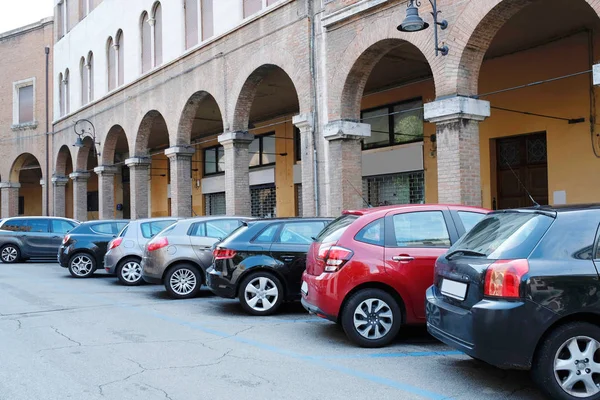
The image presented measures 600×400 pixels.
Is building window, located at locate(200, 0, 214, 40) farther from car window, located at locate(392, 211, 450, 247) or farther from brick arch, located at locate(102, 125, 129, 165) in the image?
car window, located at locate(392, 211, 450, 247)

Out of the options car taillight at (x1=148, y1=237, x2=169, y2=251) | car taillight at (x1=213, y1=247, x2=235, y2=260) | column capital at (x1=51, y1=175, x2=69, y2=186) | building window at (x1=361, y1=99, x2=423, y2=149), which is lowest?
car taillight at (x1=213, y1=247, x2=235, y2=260)

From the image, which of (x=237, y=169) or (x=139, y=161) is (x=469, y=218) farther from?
(x=139, y=161)

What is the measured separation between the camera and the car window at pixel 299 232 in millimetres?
9328

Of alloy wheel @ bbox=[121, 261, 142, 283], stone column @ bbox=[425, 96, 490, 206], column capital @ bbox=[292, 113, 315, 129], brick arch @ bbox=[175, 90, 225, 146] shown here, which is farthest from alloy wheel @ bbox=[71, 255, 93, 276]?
stone column @ bbox=[425, 96, 490, 206]

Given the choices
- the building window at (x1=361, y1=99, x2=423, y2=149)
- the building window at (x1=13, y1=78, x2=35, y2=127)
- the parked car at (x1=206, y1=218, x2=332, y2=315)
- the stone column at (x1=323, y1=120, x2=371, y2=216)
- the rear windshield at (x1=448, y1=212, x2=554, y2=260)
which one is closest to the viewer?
the rear windshield at (x1=448, y1=212, x2=554, y2=260)

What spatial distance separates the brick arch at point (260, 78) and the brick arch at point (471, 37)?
4762mm

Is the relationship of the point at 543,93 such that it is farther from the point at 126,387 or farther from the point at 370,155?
the point at 126,387

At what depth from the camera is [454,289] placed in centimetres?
537

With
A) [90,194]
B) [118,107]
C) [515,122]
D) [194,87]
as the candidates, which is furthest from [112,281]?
[90,194]

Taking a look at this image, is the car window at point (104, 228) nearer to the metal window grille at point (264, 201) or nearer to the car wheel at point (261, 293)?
the car wheel at point (261, 293)

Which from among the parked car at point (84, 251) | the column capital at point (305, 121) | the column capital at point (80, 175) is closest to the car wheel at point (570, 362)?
the column capital at point (305, 121)

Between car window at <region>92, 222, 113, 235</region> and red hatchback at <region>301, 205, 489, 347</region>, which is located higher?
car window at <region>92, 222, 113, 235</region>

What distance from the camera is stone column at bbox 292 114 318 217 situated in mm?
15750

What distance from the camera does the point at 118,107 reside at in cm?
2711
